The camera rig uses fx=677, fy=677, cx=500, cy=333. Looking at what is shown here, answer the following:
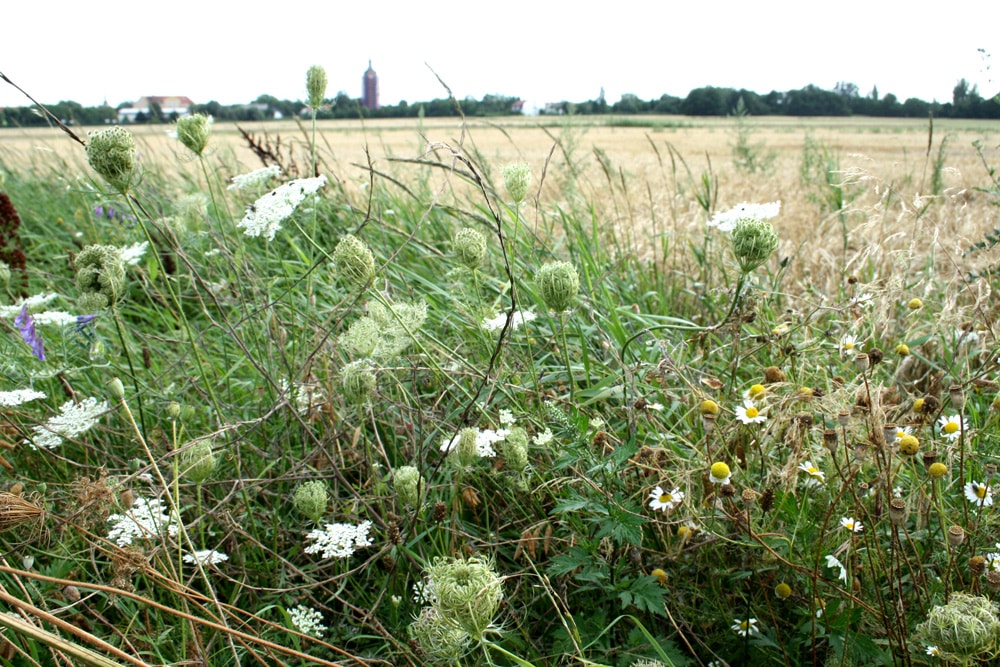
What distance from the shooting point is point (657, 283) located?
329 cm

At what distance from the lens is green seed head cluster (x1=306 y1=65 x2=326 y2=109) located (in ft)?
6.07

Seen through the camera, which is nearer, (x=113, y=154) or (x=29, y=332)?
(x=113, y=154)

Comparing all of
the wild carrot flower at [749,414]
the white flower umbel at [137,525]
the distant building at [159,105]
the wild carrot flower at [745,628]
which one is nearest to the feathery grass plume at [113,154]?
the white flower umbel at [137,525]

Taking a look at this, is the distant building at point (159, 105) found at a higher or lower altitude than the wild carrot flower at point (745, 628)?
higher

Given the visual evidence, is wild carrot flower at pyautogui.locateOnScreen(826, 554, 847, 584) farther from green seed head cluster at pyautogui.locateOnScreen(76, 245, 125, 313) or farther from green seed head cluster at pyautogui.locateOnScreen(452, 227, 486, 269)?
green seed head cluster at pyautogui.locateOnScreen(76, 245, 125, 313)

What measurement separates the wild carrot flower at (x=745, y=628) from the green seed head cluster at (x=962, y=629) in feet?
1.49

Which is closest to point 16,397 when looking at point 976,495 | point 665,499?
point 665,499

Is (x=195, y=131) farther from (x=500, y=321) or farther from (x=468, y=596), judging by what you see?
(x=468, y=596)

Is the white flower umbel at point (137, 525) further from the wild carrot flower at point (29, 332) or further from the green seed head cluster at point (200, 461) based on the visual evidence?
the wild carrot flower at point (29, 332)

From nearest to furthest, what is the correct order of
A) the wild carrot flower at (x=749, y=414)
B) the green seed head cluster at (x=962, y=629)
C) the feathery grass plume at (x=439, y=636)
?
1. the green seed head cluster at (x=962, y=629)
2. the feathery grass plume at (x=439, y=636)
3. the wild carrot flower at (x=749, y=414)

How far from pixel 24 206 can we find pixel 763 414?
5995mm

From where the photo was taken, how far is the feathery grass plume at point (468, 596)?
94cm

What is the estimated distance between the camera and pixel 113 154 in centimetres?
134

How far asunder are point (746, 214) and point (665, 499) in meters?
0.70
